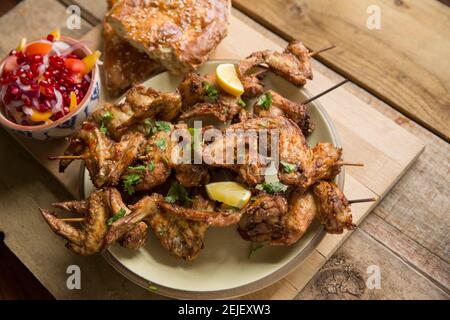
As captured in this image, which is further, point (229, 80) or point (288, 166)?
point (229, 80)

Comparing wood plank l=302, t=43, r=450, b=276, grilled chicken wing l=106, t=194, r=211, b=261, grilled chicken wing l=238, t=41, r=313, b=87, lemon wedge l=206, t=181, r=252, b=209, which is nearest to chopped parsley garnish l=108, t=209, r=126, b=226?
grilled chicken wing l=106, t=194, r=211, b=261

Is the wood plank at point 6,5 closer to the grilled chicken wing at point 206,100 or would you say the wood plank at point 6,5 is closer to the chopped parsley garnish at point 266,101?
the grilled chicken wing at point 206,100

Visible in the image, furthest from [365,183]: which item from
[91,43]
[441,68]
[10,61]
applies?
[10,61]

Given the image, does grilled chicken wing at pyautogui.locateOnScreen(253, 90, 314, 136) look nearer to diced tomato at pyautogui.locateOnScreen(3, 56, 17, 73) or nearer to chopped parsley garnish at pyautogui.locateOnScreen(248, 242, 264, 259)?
chopped parsley garnish at pyautogui.locateOnScreen(248, 242, 264, 259)

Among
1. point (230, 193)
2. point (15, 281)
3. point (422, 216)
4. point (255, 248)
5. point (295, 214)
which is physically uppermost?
point (230, 193)

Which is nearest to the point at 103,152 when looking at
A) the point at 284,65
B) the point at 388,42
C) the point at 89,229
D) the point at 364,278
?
the point at 89,229

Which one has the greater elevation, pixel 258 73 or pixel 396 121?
pixel 258 73

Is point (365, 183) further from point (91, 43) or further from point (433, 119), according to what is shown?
point (91, 43)

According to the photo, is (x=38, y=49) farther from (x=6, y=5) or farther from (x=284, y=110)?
(x=284, y=110)
